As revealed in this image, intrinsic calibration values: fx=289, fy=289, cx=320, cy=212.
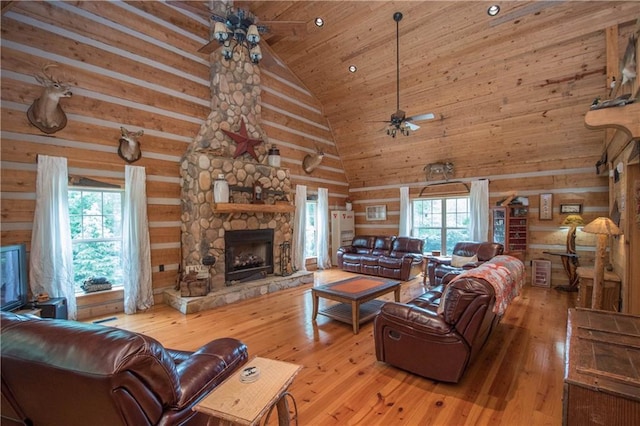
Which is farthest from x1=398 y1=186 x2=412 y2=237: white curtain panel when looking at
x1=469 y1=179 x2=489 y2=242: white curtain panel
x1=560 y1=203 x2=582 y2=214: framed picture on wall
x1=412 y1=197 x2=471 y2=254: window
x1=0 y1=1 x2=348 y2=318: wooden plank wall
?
x1=0 y1=1 x2=348 y2=318: wooden plank wall

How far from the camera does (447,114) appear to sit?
613 cm

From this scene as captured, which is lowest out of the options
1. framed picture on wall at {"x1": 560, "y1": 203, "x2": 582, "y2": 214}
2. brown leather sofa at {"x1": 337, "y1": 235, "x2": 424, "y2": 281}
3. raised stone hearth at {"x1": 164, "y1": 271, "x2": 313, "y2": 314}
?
raised stone hearth at {"x1": 164, "y1": 271, "x2": 313, "y2": 314}

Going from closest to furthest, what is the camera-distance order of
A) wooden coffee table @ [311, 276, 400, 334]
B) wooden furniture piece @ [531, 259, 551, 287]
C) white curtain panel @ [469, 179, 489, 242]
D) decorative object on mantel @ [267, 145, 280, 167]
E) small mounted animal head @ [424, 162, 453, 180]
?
wooden coffee table @ [311, 276, 400, 334] → wooden furniture piece @ [531, 259, 551, 287] → decorative object on mantel @ [267, 145, 280, 167] → white curtain panel @ [469, 179, 489, 242] → small mounted animal head @ [424, 162, 453, 180]

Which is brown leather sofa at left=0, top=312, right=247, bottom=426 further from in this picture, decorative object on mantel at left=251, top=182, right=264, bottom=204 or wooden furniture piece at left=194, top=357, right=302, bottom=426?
decorative object on mantel at left=251, top=182, right=264, bottom=204

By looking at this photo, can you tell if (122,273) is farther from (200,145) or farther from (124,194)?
(200,145)

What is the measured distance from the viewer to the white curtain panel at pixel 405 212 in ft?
26.0

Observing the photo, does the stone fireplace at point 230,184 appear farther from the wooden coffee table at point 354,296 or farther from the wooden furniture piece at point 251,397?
the wooden furniture piece at point 251,397

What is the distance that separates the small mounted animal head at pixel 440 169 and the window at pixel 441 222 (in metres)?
0.70

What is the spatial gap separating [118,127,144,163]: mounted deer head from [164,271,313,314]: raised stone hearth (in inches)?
89.6

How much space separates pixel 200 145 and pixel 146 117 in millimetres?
901

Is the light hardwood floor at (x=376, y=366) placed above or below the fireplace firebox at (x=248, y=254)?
below

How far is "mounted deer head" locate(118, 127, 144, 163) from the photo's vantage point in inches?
174

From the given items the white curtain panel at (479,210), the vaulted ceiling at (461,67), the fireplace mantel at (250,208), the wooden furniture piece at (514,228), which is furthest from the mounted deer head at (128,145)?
the wooden furniture piece at (514,228)

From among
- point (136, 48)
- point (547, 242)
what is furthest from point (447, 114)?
point (136, 48)
